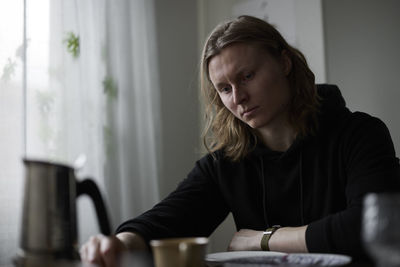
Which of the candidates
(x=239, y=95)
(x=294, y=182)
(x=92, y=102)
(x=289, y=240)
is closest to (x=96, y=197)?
(x=289, y=240)

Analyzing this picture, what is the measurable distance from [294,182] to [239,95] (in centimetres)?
33

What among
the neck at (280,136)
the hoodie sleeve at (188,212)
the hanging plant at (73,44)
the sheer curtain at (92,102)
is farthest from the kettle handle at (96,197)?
the hanging plant at (73,44)

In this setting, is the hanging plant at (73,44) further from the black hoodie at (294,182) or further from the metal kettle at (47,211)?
the metal kettle at (47,211)

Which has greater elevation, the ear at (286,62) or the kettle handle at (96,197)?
the ear at (286,62)

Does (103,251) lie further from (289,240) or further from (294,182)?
(294,182)

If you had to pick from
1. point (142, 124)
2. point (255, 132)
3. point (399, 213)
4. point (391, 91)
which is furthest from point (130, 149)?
point (399, 213)

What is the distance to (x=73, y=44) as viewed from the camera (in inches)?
89.0

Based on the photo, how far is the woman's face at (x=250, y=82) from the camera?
4.71 feet

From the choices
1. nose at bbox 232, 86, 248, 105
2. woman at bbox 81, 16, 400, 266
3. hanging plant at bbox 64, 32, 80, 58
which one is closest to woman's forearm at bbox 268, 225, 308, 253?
woman at bbox 81, 16, 400, 266

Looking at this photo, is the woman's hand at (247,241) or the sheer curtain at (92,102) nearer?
the woman's hand at (247,241)

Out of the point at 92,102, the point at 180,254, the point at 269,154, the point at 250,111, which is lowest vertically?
the point at 180,254

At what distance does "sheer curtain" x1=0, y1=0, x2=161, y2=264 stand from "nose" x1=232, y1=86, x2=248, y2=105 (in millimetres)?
1008

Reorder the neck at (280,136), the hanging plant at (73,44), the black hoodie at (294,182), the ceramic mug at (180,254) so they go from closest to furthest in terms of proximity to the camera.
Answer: the ceramic mug at (180,254), the black hoodie at (294,182), the neck at (280,136), the hanging plant at (73,44)

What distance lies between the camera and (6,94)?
6.41 feet
